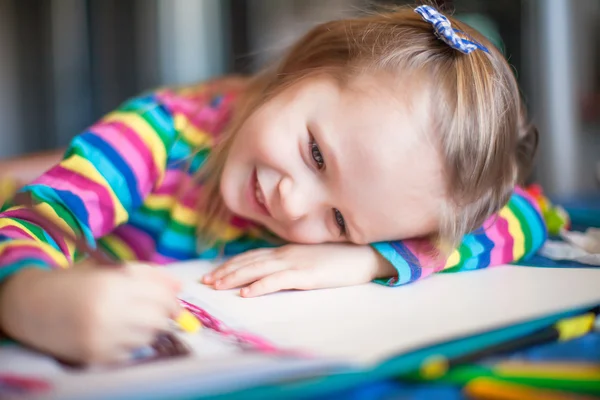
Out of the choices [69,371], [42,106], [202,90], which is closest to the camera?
[69,371]

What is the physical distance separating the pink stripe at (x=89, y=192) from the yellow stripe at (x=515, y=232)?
0.54 meters

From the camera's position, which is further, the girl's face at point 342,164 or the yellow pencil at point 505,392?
the girl's face at point 342,164

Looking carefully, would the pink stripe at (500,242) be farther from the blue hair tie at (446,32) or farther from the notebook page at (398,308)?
the blue hair tie at (446,32)

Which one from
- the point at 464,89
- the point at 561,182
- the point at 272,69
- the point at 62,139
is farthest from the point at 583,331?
the point at 62,139

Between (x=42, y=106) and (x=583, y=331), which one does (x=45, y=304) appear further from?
(x=42, y=106)

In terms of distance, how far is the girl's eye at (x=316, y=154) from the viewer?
2.28 ft

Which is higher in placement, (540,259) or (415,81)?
(415,81)

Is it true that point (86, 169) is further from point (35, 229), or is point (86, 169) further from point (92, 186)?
point (35, 229)

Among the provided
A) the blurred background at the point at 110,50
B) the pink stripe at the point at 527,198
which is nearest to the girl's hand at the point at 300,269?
the pink stripe at the point at 527,198

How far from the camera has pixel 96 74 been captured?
225 centimetres

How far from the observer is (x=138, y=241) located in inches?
35.9

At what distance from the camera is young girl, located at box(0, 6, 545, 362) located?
657 millimetres

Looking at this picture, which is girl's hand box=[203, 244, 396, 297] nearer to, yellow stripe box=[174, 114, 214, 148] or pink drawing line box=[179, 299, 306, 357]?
pink drawing line box=[179, 299, 306, 357]

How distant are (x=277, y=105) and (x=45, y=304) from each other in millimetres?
403
